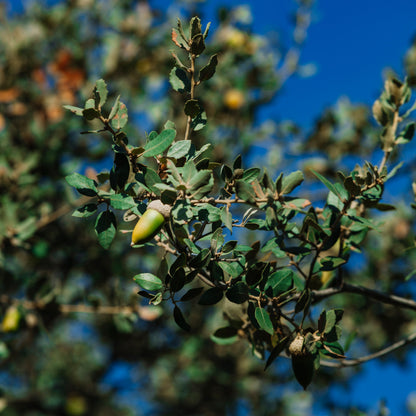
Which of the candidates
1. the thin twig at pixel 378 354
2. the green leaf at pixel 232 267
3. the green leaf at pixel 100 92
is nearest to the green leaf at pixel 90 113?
the green leaf at pixel 100 92

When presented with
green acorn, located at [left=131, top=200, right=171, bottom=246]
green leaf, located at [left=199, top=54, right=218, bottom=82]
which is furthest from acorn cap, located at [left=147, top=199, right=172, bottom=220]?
green leaf, located at [left=199, top=54, right=218, bottom=82]

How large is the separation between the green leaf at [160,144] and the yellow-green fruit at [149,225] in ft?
0.37

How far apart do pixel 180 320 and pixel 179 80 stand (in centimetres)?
52

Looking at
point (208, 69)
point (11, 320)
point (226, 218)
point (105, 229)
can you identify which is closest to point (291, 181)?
point (226, 218)

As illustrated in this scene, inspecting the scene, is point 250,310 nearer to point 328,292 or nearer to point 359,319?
point 328,292

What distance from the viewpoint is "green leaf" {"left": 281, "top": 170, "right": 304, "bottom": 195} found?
3.21 ft

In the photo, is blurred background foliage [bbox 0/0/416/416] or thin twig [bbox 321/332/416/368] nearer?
thin twig [bbox 321/332/416/368]

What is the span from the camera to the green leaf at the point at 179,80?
39.1 inches

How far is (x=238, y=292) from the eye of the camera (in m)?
0.91

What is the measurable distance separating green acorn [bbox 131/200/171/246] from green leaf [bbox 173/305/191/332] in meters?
0.16

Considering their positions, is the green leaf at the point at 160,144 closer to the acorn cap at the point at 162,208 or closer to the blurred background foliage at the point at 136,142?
the acorn cap at the point at 162,208

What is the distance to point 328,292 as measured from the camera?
1.14 metres

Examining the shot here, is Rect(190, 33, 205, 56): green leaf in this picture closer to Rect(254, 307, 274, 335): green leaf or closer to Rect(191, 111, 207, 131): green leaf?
Rect(191, 111, 207, 131): green leaf

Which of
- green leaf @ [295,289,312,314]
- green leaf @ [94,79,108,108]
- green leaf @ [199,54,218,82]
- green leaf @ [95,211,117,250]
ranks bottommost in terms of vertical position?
green leaf @ [295,289,312,314]
